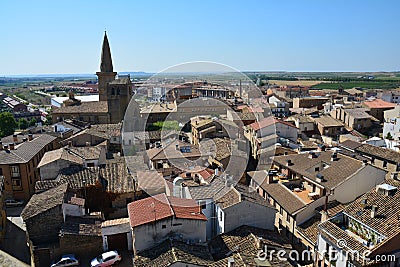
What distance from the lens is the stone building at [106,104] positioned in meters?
44.2

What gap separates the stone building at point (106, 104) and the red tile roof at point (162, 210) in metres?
29.9

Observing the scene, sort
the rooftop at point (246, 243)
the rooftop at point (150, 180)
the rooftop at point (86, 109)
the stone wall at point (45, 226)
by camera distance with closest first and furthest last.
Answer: the rooftop at point (246, 243)
the stone wall at point (45, 226)
the rooftop at point (150, 180)
the rooftop at point (86, 109)

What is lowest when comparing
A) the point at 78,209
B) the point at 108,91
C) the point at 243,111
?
the point at 78,209

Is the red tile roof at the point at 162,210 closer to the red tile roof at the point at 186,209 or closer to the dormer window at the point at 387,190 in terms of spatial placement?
the red tile roof at the point at 186,209

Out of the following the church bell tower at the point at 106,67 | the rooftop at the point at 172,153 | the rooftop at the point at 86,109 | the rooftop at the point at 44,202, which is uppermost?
the church bell tower at the point at 106,67

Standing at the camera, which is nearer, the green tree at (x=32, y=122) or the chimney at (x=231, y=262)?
the chimney at (x=231, y=262)

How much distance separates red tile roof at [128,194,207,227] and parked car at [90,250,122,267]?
2.11m

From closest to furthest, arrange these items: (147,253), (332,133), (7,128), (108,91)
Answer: (147,253)
(332,133)
(108,91)
(7,128)

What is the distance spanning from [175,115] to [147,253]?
35.0m

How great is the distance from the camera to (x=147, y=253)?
47.2 feet

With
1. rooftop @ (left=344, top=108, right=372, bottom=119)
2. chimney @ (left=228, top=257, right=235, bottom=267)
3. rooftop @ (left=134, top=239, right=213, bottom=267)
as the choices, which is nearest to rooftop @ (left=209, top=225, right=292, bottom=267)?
chimney @ (left=228, top=257, right=235, bottom=267)

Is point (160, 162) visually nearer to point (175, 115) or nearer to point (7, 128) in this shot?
point (175, 115)

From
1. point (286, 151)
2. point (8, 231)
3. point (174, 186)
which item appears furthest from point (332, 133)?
point (8, 231)

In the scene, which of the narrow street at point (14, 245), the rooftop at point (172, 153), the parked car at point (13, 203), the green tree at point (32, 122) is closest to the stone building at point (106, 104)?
the green tree at point (32, 122)
